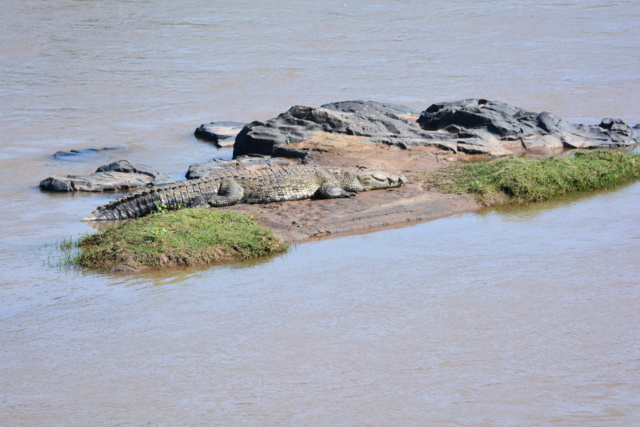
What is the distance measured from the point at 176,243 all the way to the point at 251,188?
2.32 meters

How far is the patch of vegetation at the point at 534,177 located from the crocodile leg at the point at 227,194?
285 centimetres

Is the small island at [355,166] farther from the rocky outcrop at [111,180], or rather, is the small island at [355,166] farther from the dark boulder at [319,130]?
the rocky outcrop at [111,180]

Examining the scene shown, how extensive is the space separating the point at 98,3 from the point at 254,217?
30.5 m

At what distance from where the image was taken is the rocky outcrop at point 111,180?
1244 cm

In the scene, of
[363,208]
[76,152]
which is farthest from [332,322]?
[76,152]

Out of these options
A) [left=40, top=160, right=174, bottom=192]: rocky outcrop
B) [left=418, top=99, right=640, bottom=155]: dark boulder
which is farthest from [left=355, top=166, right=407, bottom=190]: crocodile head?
[left=40, top=160, right=174, bottom=192]: rocky outcrop

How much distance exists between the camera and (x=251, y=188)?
10898mm

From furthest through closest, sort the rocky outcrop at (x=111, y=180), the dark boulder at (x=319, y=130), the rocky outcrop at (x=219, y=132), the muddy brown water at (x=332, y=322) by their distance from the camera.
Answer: the rocky outcrop at (x=219, y=132), the dark boulder at (x=319, y=130), the rocky outcrop at (x=111, y=180), the muddy brown water at (x=332, y=322)

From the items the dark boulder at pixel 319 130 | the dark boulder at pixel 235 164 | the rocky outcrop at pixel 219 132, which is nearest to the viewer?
the dark boulder at pixel 235 164

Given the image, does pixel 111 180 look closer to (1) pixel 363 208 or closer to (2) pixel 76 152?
(2) pixel 76 152

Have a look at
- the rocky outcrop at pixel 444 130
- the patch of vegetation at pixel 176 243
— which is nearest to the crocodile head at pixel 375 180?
the rocky outcrop at pixel 444 130

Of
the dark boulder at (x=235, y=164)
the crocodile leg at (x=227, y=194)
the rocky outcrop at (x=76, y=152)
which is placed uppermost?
the crocodile leg at (x=227, y=194)

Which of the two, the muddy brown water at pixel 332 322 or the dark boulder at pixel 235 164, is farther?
the dark boulder at pixel 235 164

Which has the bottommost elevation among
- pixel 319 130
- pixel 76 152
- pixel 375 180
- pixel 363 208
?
pixel 76 152
